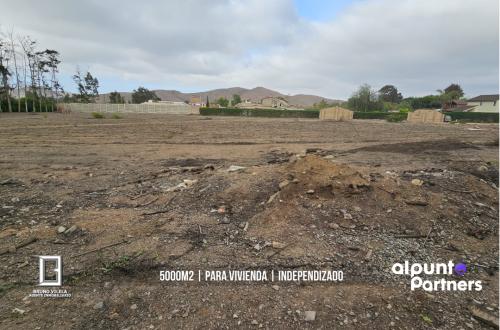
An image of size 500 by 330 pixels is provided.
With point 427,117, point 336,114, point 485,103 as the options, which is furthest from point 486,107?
point 336,114

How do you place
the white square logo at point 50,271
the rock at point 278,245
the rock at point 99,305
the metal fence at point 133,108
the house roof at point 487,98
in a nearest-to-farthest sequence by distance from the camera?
the rock at point 99,305
the white square logo at point 50,271
the rock at point 278,245
the metal fence at point 133,108
the house roof at point 487,98

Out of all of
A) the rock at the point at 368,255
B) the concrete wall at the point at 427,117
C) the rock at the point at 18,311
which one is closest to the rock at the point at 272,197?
the rock at the point at 368,255

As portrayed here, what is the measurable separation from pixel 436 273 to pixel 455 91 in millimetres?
84718

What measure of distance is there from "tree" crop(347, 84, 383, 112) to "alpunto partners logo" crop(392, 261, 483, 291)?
56.6m

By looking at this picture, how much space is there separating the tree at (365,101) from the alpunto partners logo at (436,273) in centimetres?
5661

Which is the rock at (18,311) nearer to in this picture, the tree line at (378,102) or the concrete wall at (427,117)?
the concrete wall at (427,117)

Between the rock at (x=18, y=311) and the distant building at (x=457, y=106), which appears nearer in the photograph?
the rock at (x=18, y=311)

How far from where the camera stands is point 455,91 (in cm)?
6719

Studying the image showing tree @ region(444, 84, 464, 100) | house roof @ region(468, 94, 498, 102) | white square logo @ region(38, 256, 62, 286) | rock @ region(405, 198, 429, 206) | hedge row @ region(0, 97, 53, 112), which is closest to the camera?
white square logo @ region(38, 256, 62, 286)

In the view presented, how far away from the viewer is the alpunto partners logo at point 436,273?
271 centimetres

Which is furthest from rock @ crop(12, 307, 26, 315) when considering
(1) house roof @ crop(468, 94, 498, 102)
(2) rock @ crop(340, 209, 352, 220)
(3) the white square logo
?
(1) house roof @ crop(468, 94, 498, 102)

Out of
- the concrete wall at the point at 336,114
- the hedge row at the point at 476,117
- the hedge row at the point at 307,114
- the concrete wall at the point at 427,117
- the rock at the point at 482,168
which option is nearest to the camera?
the rock at the point at 482,168

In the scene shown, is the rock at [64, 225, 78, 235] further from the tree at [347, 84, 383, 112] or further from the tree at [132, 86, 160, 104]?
the tree at [132, 86, 160, 104]

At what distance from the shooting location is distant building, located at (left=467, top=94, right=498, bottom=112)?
50350 millimetres
